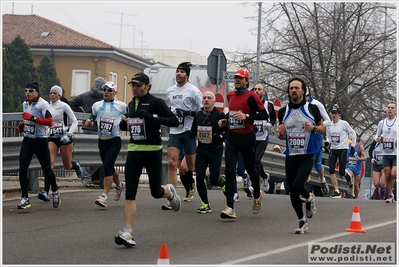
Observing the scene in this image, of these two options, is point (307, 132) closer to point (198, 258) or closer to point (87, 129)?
point (198, 258)

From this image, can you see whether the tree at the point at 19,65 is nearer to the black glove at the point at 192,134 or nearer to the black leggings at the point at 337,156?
the black leggings at the point at 337,156

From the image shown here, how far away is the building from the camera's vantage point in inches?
2955

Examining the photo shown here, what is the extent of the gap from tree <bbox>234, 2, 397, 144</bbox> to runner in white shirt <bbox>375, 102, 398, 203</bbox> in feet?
64.2

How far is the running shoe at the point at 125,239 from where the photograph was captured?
10039mm

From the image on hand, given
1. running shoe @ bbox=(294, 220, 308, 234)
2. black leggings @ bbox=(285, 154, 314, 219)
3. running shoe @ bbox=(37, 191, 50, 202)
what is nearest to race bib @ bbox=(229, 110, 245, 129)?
black leggings @ bbox=(285, 154, 314, 219)

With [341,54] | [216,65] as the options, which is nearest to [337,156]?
[216,65]

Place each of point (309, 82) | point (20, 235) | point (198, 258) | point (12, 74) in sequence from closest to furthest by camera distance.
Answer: point (198, 258) < point (20, 235) < point (309, 82) < point (12, 74)

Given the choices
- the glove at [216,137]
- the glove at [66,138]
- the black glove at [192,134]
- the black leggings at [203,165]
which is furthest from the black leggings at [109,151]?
the glove at [216,137]

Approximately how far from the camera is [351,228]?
1146 centimetres

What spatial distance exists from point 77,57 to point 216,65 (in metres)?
54.9

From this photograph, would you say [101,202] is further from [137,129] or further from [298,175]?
[298,175]

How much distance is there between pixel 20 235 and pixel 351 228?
4061 mm

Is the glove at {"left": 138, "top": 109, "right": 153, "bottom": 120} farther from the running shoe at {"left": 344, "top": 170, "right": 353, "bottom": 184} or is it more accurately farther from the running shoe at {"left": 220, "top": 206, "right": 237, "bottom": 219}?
the running shoe at {"left": 344, "top": 170, "right": 353, "bottom": 184}

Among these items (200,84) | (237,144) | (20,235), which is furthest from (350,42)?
(200,84)
